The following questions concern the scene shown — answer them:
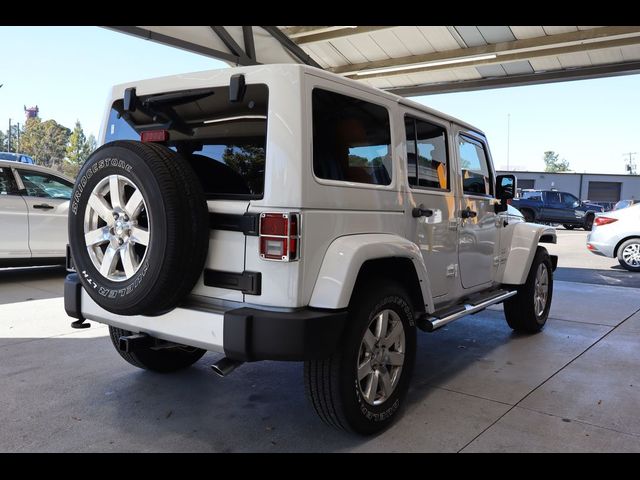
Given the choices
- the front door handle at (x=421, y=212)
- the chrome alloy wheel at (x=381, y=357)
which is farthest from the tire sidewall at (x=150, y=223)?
the front door handle at (x=421, y=212)

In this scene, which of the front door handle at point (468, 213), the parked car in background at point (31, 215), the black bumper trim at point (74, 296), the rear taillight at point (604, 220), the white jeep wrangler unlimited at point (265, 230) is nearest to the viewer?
the white jeep wrangler unlimited at point (265, 230)

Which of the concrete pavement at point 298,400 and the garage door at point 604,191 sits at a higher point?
the garage door at point 604,191

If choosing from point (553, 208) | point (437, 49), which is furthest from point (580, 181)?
point (437, 49)

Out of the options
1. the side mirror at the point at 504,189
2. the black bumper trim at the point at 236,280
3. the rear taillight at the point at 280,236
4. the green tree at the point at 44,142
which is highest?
the green tree at the point at 44,142

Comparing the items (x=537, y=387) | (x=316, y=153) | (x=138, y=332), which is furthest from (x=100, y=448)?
(x=537, y=387)

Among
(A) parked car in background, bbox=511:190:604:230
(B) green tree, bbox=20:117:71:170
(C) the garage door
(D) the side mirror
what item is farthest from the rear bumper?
(B) green tree, bbox=20:117:71:170

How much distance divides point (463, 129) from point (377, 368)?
2.30m

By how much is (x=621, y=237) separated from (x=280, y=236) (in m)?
10.4

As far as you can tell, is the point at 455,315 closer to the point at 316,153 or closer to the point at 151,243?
the point at 316,153

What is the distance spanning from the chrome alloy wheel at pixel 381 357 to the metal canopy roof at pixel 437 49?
6.86m

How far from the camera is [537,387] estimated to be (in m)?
3.96

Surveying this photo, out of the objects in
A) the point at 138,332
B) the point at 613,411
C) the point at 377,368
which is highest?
the point at 138,332

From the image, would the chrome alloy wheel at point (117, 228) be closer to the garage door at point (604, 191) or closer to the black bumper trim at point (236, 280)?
the black bumper trim at point (236, 280)

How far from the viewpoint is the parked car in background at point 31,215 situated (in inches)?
298
